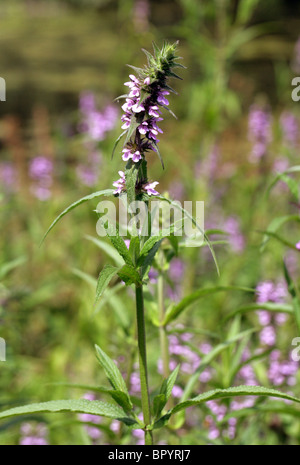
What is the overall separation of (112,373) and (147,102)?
14.8 inches

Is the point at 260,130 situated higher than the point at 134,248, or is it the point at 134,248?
the point at 260,130

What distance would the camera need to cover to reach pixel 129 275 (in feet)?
2.21

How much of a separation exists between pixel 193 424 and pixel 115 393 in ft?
2.66

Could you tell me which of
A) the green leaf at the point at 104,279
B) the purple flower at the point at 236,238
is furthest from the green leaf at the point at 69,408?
the purple flower at the point at 236,238

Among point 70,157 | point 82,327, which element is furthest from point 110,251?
point 70,157

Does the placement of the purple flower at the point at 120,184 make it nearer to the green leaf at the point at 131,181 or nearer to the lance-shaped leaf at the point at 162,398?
the green leaf at the point at 131,181

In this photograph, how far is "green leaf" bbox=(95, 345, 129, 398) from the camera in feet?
2.42

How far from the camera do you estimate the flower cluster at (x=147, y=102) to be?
643 millimetres

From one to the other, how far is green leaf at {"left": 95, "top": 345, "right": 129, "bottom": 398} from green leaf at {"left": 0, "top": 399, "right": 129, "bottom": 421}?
3 centimetres

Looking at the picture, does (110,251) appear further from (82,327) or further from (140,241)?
(82,327)

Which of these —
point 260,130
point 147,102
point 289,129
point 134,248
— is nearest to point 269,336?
point 134,248

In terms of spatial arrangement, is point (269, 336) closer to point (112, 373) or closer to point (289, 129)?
point (112, 373)

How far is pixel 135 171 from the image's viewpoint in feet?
2.12

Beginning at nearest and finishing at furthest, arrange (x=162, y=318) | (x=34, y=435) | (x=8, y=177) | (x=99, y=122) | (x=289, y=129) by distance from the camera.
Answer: (x=162, y=318), (x=34, y=435), (x=99, y=122), (x=289, y=129), (x=8, y=177)
